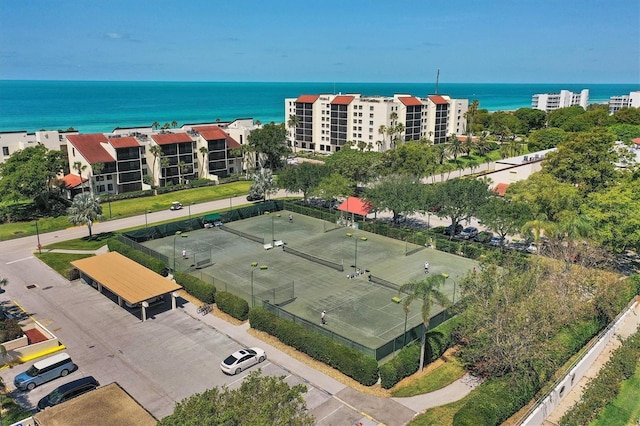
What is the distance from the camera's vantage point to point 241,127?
101 meters

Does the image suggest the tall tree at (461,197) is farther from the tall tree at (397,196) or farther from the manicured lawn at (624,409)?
the manicured lawn at (624,409)

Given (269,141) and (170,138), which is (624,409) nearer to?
(269,141)

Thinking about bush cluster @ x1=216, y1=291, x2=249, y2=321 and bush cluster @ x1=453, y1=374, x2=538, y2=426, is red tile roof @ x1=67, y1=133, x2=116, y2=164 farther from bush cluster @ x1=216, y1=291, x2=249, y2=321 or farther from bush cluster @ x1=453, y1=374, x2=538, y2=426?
bush cluster @ x1=453, y1=374, x2=538, y2=426

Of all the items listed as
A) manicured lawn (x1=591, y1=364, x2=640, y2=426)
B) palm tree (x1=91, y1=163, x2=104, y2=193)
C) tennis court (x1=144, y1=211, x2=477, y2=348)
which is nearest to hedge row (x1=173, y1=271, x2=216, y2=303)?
tennis court (x1=144, y1=211, x2=477, y2=348)

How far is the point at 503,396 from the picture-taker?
93.4 feet

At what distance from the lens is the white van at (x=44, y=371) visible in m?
31.8

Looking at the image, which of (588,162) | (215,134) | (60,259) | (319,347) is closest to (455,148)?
(588,162)

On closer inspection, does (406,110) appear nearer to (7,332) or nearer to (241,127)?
(241,127)

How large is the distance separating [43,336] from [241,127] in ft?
230

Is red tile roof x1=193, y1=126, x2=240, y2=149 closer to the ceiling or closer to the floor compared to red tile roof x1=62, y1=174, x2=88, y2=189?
closer to the ceiling

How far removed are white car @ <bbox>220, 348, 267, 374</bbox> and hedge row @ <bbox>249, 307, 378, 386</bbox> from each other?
106 inches

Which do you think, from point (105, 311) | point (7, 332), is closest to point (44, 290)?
point (105, 311)

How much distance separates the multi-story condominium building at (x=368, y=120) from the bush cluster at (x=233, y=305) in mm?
72719

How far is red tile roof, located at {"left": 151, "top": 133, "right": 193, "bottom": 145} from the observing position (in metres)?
88.6
